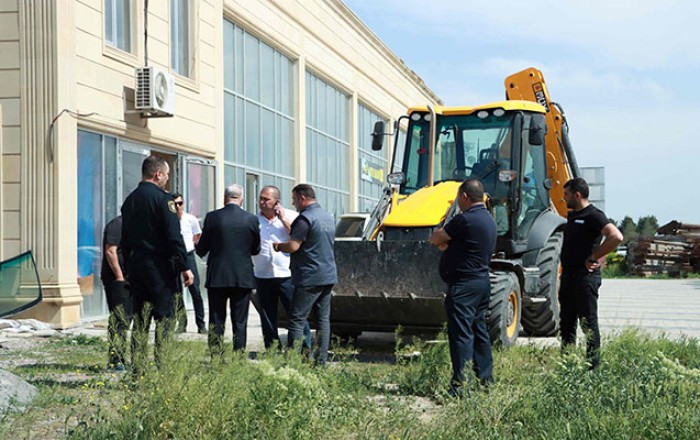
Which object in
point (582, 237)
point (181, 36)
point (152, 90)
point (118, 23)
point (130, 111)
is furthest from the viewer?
point (181, 36)

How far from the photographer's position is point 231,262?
8.09 metres

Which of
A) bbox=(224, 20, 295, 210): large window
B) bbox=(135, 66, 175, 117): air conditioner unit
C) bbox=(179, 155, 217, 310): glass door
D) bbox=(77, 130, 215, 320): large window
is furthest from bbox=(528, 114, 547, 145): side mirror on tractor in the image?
bbox=(224, 20, 295, 210): large window

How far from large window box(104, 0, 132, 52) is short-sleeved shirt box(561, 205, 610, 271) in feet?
30.0

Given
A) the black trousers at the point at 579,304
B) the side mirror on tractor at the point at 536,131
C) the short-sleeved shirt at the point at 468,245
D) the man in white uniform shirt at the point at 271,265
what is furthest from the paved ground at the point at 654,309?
the man in white uniform shirt at the point at 271,265

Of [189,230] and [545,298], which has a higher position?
[189,230]

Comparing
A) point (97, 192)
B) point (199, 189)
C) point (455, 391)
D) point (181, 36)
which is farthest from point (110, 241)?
point (181, 36)

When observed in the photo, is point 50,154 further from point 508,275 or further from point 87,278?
point 508,275

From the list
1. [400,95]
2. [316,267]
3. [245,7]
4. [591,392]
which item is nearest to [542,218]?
[316,267]

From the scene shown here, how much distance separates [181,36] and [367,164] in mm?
14990

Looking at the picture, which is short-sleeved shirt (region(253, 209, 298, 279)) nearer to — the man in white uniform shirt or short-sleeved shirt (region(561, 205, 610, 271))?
the man in white uniform shirt

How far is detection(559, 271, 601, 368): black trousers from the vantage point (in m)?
7.53

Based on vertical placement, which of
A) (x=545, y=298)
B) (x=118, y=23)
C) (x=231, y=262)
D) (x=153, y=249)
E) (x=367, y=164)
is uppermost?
(x=118, y=23)

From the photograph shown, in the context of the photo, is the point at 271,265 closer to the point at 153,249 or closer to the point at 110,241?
the point at 110,241

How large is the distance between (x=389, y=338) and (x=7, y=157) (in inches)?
241
